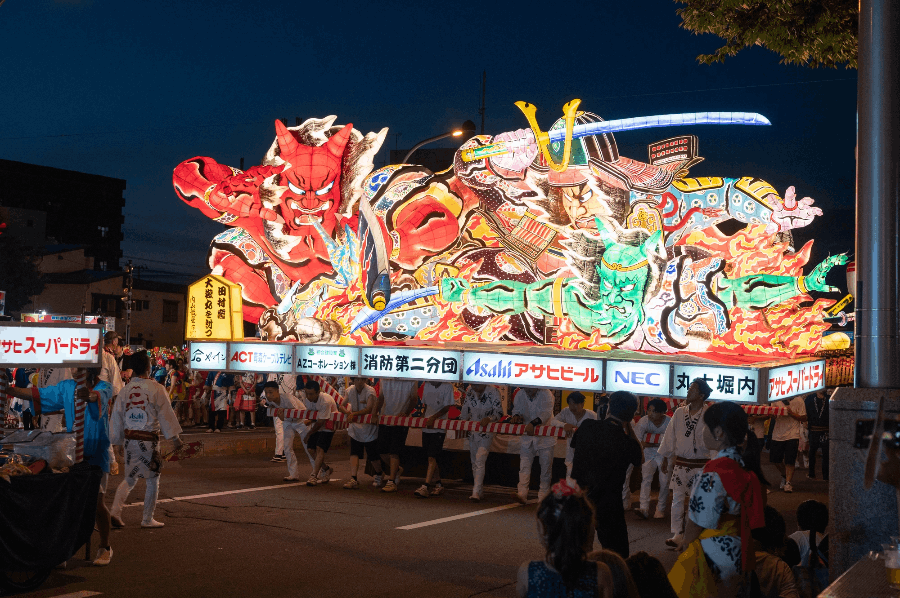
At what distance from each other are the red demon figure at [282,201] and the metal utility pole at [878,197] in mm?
7847

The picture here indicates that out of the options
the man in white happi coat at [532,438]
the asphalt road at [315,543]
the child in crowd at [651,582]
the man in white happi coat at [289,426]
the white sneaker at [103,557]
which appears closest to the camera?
the child in crowd at [651,582]

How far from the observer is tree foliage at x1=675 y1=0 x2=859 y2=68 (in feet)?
32.2

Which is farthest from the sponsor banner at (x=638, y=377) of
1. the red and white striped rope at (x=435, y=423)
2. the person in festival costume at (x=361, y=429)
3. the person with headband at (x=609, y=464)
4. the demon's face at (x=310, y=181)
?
the demon's face at (x=310, y=181)

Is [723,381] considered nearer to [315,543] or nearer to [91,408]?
[315,543]

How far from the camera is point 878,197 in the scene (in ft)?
20.1

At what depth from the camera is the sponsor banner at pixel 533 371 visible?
Result: 1088 centimetres

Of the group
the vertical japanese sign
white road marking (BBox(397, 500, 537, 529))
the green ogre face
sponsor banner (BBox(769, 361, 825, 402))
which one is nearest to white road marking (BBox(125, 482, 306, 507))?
the vertical japanese sign

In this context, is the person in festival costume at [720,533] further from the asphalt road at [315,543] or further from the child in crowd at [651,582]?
the asphalt road at [315,543]

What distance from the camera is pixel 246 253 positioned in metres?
13.8

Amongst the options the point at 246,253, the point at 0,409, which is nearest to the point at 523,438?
the point at 246,253

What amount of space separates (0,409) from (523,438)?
719cm

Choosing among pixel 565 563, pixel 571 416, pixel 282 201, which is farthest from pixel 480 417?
pixel 565 563

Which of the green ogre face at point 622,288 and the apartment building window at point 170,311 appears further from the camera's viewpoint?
the apartment building window at point 170,311

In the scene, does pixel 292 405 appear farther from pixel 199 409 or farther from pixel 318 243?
pixel 199 409
